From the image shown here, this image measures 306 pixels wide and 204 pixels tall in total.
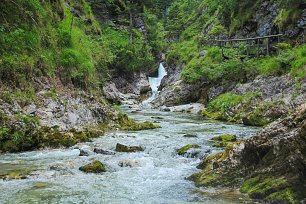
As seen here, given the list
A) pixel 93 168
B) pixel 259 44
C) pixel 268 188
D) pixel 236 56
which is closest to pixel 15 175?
pixel 93 168

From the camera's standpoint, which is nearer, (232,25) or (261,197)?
(261,197)

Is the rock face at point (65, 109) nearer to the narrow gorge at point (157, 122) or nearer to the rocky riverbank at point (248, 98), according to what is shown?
the narrow gorge at point (157, 122)

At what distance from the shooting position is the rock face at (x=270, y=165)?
6.65 m

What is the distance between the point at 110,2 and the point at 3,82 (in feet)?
125

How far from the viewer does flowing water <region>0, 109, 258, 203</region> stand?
744 centimetres

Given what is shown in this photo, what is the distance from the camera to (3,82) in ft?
44.8

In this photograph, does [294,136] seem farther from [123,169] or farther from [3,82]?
[3,82]

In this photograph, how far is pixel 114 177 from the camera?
9312 millimetres

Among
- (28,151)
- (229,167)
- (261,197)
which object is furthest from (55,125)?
(261,197)

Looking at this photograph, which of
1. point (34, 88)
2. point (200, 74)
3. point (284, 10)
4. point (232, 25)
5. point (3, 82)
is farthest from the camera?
point (232, 25)

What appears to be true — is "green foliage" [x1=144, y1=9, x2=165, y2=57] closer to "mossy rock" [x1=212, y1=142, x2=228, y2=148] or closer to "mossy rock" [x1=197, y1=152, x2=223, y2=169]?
"mossy rock" [x1=212, y1=142, x2=228, y2=148]

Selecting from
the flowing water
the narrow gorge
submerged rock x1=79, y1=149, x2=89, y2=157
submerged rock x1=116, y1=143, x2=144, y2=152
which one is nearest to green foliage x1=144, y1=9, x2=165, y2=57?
the narrow gorge

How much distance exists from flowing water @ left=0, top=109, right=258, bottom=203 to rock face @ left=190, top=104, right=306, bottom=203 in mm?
489

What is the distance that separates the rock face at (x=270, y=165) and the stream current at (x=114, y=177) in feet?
1.46
